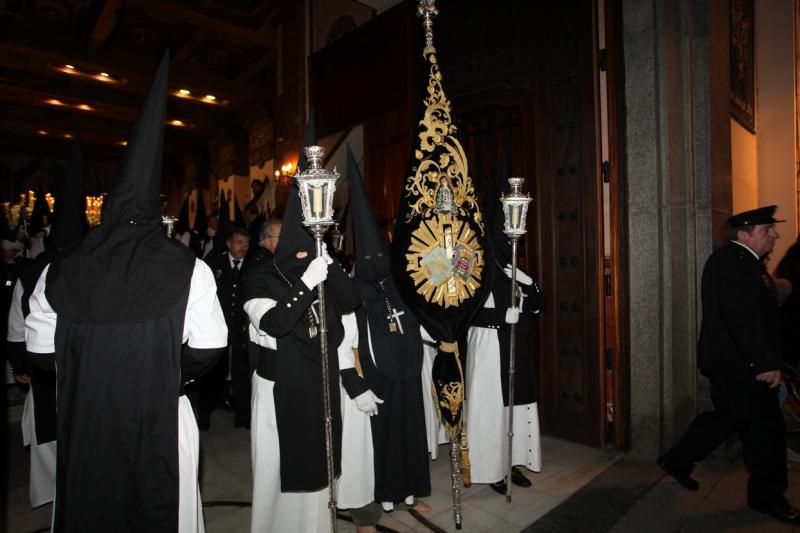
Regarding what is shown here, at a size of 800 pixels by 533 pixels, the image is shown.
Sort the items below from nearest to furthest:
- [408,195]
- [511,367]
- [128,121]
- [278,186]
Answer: [408,195] → [511,367] → [278,186] → [128,121]

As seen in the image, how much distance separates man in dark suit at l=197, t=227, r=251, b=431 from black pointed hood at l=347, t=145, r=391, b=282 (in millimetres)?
2473

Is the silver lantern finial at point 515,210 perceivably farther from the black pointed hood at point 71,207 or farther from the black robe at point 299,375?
the black pointed hood at point 71,207

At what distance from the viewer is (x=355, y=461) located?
3.25 m

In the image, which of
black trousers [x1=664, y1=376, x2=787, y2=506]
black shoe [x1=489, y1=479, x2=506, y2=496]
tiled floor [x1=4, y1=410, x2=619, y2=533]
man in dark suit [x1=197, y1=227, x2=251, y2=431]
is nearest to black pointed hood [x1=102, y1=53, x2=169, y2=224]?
tiled floor [x1=4, y1=410, x2=619, y2=533]

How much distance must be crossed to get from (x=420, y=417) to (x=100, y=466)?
1.90 m

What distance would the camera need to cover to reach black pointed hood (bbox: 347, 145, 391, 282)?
3154 millimetres

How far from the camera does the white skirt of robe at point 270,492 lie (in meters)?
2.81

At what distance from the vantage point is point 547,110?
488 cm

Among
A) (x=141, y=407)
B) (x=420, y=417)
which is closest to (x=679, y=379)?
(x=420, y=417)

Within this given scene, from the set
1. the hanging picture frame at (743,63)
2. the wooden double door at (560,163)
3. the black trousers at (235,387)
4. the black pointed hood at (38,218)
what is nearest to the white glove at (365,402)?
the wooden double door at (560,163)

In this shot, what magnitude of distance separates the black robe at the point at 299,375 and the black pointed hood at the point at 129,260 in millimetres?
666

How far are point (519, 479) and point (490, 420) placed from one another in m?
0.55

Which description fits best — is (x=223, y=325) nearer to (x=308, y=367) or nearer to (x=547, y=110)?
(x=308, y=367)

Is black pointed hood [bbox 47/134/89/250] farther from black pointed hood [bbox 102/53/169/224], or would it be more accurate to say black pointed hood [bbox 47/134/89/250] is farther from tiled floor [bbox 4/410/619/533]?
tiled floor [bbox 4/410/619/533]
